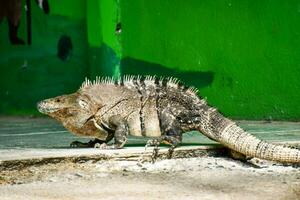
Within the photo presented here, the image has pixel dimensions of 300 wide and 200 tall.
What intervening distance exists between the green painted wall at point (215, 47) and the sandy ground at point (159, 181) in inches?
136

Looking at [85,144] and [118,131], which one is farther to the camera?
[85,144]

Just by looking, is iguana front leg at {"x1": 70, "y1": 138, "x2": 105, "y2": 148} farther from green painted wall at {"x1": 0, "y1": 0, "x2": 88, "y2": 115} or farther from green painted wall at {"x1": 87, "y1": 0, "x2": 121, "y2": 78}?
green painted wall at {"x1": 0, "y1": 0, "x2": 88, "y2": 115}

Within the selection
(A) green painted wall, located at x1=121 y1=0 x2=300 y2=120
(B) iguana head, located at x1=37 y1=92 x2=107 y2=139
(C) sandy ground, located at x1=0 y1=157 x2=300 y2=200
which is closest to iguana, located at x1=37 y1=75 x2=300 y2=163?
(B) iguana head, located at x1=37 y1=92 x2=107 y2=139

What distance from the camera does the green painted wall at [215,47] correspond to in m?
8.33

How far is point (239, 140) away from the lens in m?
4.96

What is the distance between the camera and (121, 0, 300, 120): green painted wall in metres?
8.32

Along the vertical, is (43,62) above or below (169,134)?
above

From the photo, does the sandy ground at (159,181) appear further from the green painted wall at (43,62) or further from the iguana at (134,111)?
the green painted wall at (43,62)

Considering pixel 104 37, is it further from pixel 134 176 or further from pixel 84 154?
pixel 134 176

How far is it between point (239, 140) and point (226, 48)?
3.74 meters

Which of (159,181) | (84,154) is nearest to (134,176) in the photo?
(159,181)

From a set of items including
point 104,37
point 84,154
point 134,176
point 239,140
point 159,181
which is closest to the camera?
point 159,181

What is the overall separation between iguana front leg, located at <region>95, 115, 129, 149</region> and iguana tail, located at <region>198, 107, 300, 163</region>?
0.59 meters

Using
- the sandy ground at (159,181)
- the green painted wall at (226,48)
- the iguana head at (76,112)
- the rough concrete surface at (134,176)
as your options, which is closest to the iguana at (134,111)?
the iguana head at (76,112)
